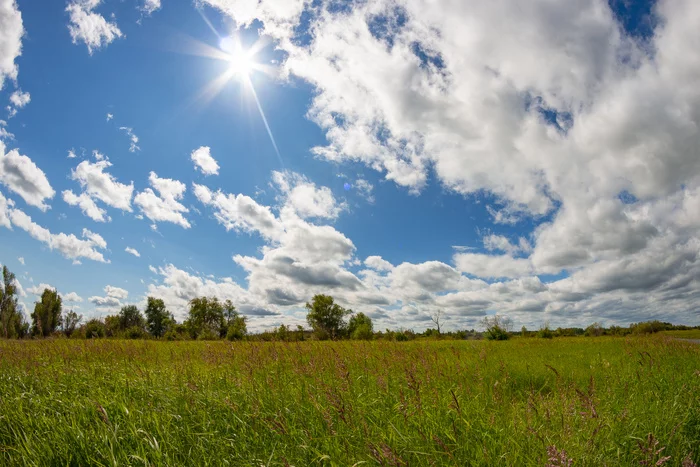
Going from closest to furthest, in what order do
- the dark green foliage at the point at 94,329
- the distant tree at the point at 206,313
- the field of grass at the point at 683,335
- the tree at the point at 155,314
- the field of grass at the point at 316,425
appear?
the field of grass at the point at 316,425 < the dark green foliage at the point at 94,329 < the field of grass at the point at 683,335 < the distant tree at the point at 206,313 < the tree at the point at 155,314

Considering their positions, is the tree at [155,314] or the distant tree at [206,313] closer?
the distant tree at [206,313]

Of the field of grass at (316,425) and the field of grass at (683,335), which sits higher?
the field of grass at (683,335)

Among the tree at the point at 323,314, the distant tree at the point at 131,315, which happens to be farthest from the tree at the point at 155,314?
the tree at the point at 323,314

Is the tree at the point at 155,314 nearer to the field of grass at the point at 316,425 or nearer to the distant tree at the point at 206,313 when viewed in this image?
the distant tree at the point at 206,313

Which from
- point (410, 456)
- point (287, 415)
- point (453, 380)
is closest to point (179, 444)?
point (287, 415)

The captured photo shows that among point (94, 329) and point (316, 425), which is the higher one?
point (94, 329)

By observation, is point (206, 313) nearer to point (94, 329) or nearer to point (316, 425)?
point (94, 329)

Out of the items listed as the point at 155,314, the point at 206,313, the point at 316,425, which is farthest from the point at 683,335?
the point at 155,314

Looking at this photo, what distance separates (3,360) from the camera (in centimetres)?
756

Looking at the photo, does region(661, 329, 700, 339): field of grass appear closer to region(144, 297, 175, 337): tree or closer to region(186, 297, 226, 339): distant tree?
region(186, 297, 226, 339): distant tree

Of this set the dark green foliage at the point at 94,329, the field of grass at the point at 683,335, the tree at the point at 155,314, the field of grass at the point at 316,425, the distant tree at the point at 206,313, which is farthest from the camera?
the tree at the point at 155,314

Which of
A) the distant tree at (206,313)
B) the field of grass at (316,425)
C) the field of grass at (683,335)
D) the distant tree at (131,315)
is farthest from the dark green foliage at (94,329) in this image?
the distant tree at (131,315)

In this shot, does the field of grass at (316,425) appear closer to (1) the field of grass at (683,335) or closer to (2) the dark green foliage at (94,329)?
(2) the dark green foliage at (94,329)

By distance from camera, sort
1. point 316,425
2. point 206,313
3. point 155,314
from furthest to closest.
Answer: point 155,314
point 206,313
point 316,425
